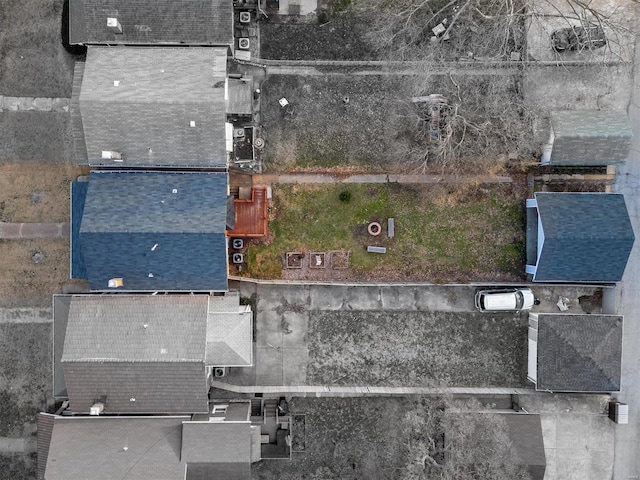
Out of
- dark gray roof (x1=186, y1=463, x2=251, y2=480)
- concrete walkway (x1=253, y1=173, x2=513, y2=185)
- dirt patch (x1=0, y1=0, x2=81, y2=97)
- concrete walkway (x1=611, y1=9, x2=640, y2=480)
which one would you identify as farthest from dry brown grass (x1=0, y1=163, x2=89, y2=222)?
concrete walkway (x1=611, y1=9, x2=640, y2=480)

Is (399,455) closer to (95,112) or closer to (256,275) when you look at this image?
(256,275)

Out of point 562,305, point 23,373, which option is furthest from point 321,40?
point 23,373

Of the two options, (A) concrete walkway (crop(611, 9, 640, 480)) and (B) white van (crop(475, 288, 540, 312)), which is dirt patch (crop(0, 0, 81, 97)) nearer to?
(B) white van (crop(475, 288, 540, 312))

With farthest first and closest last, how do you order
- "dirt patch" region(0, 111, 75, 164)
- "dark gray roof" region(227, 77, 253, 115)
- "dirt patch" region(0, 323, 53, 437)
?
"dirt patch" region(0, 111, 75, 164) → "dirt patch" region(0, 323, 53, 437) → "dark gray roof" region(227, 77, 253, 115)

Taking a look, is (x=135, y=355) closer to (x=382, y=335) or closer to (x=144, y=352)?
(x=144, y=352)

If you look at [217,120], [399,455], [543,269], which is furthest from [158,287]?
[543,269]

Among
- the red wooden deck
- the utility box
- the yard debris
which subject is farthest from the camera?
the yard debris
